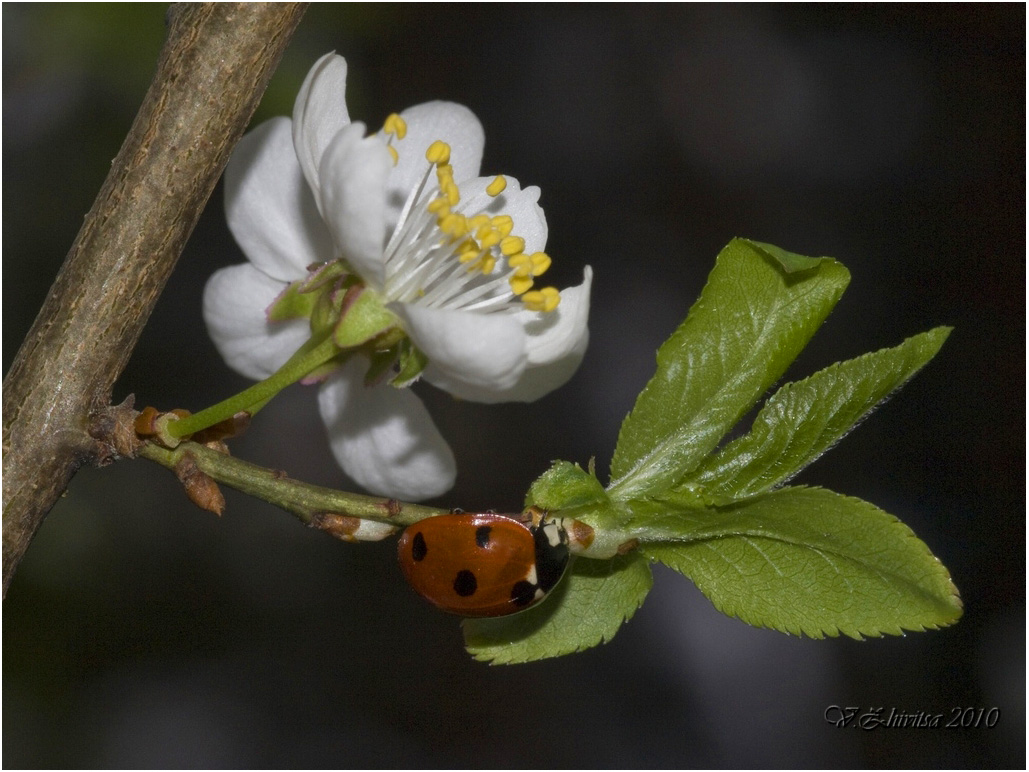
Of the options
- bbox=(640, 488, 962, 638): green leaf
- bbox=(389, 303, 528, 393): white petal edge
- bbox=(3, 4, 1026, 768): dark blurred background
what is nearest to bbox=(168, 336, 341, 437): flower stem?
bbox=(389, 303, 528, 393): white petal edge

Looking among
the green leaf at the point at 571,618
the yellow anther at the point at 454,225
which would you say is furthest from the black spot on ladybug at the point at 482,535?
the yellow anther at the point at 454,225

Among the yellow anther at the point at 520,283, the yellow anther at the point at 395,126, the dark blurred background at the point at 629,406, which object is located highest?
the yellow anther at the point at 395,126

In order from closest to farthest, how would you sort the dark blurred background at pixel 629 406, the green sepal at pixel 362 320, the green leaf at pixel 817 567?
the green leaf at pixel 817 567, the green sepal at pixel 362 320, the dark blurred background at pixel 629 406

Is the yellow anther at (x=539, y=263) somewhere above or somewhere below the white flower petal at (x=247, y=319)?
above

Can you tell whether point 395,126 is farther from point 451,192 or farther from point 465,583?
point 465,583

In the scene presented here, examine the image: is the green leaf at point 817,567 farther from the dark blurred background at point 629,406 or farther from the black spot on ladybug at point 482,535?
the dark blurred background at point 629,406

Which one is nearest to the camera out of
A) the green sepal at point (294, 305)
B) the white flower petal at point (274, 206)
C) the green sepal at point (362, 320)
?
the green sepal at point (362, 320)

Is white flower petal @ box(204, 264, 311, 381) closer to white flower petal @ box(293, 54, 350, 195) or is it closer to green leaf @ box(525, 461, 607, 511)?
white flower petal @ box(293, 54, 350, 195)

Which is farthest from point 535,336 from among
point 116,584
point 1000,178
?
point 1000,178
